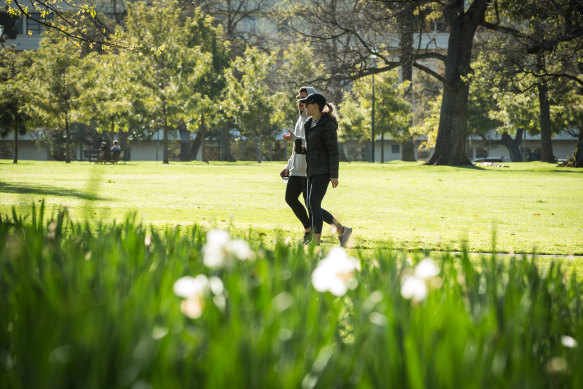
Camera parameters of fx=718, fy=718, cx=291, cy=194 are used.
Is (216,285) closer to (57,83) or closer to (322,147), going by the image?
(322,147)

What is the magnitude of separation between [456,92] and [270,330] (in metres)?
41.1

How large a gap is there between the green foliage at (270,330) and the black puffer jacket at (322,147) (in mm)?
5699

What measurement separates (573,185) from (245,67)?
121 ft

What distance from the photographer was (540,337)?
264 cm

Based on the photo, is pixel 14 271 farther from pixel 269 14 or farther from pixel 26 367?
pixel 269 14

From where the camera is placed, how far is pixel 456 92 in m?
41.7

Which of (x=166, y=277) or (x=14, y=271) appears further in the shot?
(x=14, y=271)

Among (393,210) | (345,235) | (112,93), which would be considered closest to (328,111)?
(345,235)

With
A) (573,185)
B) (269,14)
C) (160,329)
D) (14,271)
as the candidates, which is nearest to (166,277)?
(160,329)

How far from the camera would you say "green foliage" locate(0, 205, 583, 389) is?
194cm

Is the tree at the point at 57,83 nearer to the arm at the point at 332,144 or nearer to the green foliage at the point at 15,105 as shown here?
the green foliage at the point at 15,105

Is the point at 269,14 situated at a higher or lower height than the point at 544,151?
higher

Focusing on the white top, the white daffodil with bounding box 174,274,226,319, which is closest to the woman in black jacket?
the white top

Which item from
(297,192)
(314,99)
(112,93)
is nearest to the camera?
(314,99)
